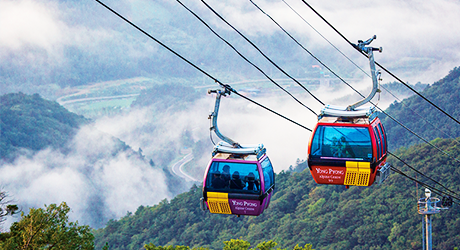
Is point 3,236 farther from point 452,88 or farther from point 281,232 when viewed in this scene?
point 452,88

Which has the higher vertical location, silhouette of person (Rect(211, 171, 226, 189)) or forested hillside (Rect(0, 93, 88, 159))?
forested hillside (Rect(0, 93, 88, 159))

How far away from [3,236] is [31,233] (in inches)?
44.6

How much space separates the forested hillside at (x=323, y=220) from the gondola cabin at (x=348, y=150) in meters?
46.3

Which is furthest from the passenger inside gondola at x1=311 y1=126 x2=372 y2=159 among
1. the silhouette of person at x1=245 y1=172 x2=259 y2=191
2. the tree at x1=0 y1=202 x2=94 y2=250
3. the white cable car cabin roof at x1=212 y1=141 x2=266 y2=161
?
the tree at x1=0 y1=202 x2=94 y2=250

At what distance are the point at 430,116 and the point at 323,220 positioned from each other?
185 ft

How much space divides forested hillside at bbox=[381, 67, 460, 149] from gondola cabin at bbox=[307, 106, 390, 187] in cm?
10291

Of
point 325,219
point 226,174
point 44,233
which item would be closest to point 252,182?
point 226,174

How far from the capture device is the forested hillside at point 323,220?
64500 millimetres

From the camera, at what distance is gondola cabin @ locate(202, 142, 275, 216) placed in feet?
53.8

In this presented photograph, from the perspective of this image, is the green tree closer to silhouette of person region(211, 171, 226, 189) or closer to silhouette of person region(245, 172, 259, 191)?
silhouette of person region(211, 171, 226, 189)

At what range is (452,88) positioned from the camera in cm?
12581

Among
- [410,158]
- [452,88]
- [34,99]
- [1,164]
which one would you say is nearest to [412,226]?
[410,158]

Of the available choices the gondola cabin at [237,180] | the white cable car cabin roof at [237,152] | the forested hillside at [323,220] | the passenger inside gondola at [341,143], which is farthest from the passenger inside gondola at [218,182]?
the forested hillside at [323,220]

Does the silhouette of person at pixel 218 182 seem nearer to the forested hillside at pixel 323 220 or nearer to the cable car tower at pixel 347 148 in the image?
the cable car tower at pixel 347 148
